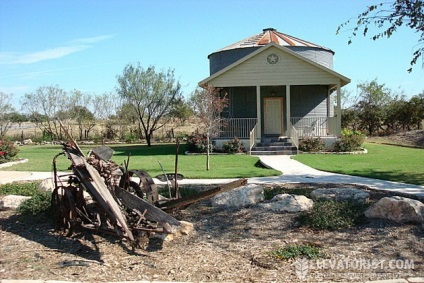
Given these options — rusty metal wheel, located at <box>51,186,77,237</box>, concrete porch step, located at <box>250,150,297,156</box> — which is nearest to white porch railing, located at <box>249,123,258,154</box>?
concrete porch step, located at <box>250,150,297,156</box>

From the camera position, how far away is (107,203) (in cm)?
507

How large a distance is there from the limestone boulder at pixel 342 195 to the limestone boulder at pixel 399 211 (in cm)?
103

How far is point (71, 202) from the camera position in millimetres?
5617

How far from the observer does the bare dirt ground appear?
14.5 feet

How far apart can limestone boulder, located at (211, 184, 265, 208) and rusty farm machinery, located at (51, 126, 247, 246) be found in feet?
3.81

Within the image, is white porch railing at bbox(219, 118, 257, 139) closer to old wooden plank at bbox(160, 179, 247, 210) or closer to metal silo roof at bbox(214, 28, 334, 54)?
metal silo roof at bbox(214, 28, 334, 54)

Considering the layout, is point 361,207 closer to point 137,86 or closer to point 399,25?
point 399,25

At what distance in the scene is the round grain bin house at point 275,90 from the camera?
21766 mm

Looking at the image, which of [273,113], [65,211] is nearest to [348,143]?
[273,113]

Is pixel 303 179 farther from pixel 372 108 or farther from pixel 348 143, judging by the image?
pixel 372 108

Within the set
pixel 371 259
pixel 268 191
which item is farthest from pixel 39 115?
pixel 371 259

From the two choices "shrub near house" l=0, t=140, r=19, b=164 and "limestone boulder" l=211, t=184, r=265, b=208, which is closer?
"limestone boulder" l=211, t=184, r=265, b=208

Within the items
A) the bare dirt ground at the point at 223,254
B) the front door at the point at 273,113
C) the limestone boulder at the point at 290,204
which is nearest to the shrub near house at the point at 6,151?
the bare dirt ground at the point at 223,254

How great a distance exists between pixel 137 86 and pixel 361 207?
88.2 feet
